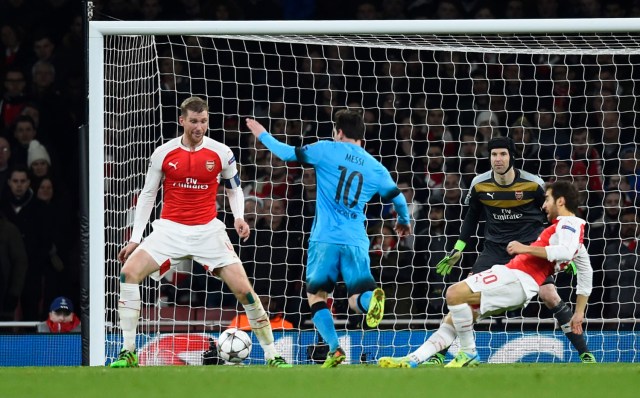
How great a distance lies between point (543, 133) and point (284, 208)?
289cm

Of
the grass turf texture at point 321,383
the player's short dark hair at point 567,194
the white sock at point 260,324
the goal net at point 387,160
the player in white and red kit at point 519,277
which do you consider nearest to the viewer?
the grass turf texture at point 321,383

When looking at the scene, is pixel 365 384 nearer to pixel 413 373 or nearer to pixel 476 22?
pixel 413 373

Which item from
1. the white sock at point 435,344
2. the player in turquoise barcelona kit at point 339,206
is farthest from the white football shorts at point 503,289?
the player in turquoise barcelona kit at point 339,206

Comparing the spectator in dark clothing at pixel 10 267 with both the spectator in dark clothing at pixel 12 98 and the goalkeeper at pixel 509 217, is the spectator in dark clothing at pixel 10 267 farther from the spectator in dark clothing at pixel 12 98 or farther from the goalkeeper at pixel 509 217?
the goalkeeper at pixel 509 217

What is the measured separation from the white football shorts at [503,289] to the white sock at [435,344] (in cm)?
52

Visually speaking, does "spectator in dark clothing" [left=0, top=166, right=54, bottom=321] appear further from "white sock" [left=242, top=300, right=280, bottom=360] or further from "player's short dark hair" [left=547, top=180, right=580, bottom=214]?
"player's short dark hair" [left=547, top=180, right=580, bottom=214]

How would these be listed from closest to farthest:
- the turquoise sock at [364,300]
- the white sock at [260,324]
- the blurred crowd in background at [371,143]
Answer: the turquoise sock at [364,300] → the white sock at [260,324] → the blurred crowd in background at [371,143]

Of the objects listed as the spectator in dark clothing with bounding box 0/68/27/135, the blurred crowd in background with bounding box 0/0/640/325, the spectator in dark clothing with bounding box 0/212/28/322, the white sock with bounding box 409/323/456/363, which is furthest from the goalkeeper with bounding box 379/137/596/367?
the spectator in dark clothing with bounding box 0/68/27/135

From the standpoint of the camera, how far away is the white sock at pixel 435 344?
30.2 ft

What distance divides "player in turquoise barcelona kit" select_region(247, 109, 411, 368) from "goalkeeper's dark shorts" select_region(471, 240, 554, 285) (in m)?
1.17

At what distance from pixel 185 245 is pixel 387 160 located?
4900 millimetres

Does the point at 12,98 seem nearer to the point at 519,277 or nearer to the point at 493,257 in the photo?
the point at 493,257

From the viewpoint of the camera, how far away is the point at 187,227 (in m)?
9.46

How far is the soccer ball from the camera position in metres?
10.2
